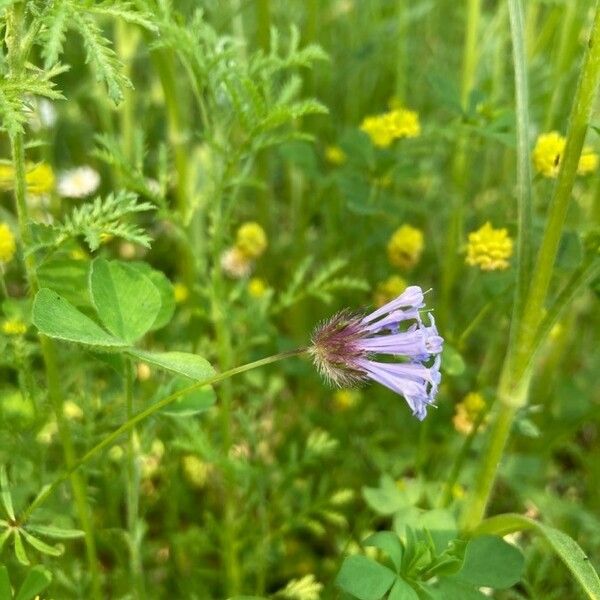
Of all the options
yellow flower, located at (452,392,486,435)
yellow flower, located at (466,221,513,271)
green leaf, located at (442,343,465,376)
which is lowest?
yellow flower, located at (452,392,486,435)

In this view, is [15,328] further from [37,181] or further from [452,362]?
[452,362]

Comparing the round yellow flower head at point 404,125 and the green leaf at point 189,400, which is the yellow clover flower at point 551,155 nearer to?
the round yellow flower head at point 404,125

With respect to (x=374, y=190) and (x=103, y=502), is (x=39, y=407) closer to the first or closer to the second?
(x=103, y=502)

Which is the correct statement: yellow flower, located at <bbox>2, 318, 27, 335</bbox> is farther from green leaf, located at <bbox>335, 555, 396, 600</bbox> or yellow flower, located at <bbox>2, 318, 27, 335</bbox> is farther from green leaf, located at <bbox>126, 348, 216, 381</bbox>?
green leaf, located at <bbox>335, 555, 396, 600</bbox>

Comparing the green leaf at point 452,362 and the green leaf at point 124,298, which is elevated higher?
the green leaf at point 124,298

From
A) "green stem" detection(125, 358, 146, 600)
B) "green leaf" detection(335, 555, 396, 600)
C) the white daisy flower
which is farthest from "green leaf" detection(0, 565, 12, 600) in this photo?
the white daisy flower

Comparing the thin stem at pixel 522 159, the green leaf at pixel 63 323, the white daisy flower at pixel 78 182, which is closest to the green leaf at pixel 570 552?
the thin stem at pixel 522 159
